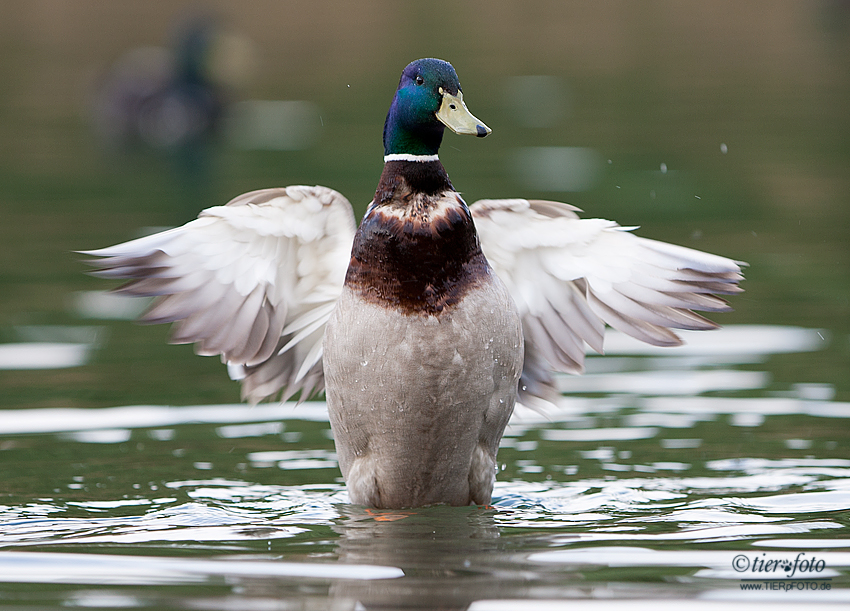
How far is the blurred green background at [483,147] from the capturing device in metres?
8.80

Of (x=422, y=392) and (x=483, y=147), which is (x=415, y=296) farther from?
(x=483, y=147)

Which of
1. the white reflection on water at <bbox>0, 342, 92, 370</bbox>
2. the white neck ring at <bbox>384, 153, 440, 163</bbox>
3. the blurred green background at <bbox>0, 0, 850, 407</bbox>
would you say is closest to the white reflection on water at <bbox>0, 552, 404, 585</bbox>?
the white neck ring at <bbox>384, 153, 440, 163</bbox>

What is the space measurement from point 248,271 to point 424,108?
3.22 feet

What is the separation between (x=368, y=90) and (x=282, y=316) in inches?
608

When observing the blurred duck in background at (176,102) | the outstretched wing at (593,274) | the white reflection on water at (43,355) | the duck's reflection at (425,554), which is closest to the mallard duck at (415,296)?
the outstretched wing at (593,274)

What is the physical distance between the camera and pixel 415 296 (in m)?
5.12

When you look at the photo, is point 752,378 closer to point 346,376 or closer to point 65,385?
point 346,376

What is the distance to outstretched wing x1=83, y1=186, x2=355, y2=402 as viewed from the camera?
543cm

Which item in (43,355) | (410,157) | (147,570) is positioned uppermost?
(410,157)

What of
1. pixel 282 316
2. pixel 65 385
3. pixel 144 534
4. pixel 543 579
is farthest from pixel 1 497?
pixel 543 579

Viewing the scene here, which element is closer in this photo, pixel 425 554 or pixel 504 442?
pixel 425 554

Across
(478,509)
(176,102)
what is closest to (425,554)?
(478,509)

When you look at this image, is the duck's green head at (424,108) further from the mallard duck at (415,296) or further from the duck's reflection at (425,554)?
the duck's reflection at (425,554)

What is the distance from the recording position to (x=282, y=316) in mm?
5840
